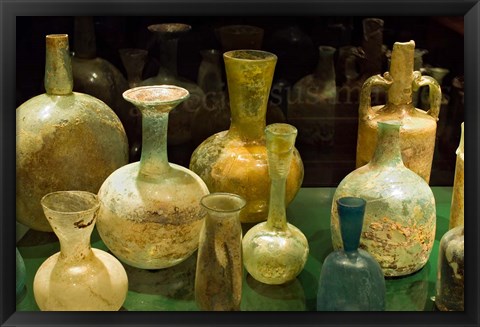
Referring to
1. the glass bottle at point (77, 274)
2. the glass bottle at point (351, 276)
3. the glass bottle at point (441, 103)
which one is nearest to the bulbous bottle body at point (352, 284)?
the glass bottle at point (351, 276)

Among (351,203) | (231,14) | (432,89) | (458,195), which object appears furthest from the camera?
(432,89)

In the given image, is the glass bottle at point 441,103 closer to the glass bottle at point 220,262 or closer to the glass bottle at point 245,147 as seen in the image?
the glass bottle at point 245,147

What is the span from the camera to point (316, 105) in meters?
2.00

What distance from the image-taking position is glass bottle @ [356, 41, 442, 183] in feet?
6.55

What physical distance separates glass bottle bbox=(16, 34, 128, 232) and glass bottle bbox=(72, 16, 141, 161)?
4.2 inches

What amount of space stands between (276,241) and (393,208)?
24 centimetres

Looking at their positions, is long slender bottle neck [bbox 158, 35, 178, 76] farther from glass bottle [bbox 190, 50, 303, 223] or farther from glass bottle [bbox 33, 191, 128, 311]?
glass bottle [bbox 33, 191, 128, 311]

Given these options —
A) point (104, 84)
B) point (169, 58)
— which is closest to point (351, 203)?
point (169, 58)

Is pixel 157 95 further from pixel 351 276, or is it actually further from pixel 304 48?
pixel 351 276

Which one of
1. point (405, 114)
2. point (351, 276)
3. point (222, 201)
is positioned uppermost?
point (405, 114)

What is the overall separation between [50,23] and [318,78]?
1.96ft

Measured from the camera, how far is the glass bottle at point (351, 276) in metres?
1.62

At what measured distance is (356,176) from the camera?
1855 millimetres
